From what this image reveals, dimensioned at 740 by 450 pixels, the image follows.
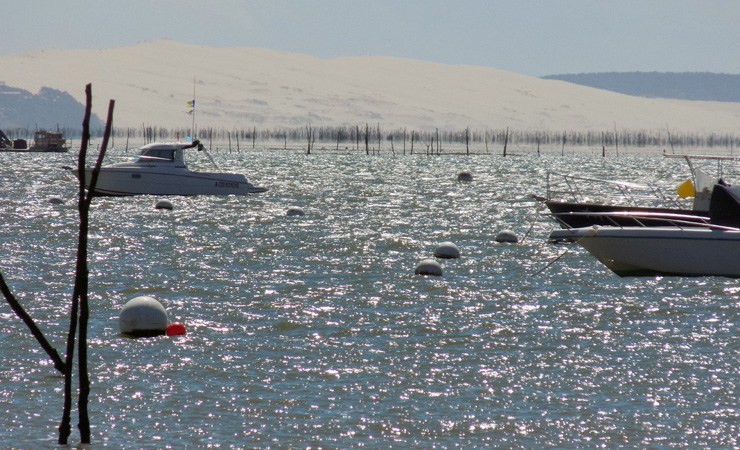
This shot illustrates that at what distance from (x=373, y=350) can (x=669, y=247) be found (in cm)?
869

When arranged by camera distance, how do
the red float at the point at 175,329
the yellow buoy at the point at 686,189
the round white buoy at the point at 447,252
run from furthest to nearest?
1. the yellow buoy at the point at 686,189
2. the round white buoy at the point at 447,252
3. the red float at the point at 175,329

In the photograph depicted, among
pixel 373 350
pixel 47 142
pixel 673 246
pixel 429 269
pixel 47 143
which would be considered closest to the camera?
pixel 373 350

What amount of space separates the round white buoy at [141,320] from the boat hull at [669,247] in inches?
347

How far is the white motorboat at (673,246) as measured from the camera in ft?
65.5

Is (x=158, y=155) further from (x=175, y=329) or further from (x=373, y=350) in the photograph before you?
(x=373, y=350)

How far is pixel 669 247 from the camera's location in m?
20.1

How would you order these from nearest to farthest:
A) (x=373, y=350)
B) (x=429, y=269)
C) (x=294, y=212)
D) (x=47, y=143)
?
(x=373, y=350)
(x=429, y=269)
(x=294, y=212)
(x=47, y=143)

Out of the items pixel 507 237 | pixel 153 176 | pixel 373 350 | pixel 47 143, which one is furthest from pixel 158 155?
pixel 47 143

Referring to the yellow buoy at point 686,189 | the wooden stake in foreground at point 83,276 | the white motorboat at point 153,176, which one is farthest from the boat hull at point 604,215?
the white motorboat at point 153,176

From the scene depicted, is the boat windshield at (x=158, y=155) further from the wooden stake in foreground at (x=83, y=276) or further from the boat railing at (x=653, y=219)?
the wooden stake in foreground at (x=83, y=276)

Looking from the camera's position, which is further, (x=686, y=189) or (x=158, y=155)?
(x=158, y=155)

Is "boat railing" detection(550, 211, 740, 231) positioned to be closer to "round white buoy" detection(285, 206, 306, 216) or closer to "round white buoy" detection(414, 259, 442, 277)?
"round white buoy" detection(414, 259, 442, 277)

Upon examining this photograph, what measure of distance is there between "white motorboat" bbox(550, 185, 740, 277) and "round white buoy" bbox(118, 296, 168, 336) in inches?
349

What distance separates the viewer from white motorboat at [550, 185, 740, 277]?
20.0m
